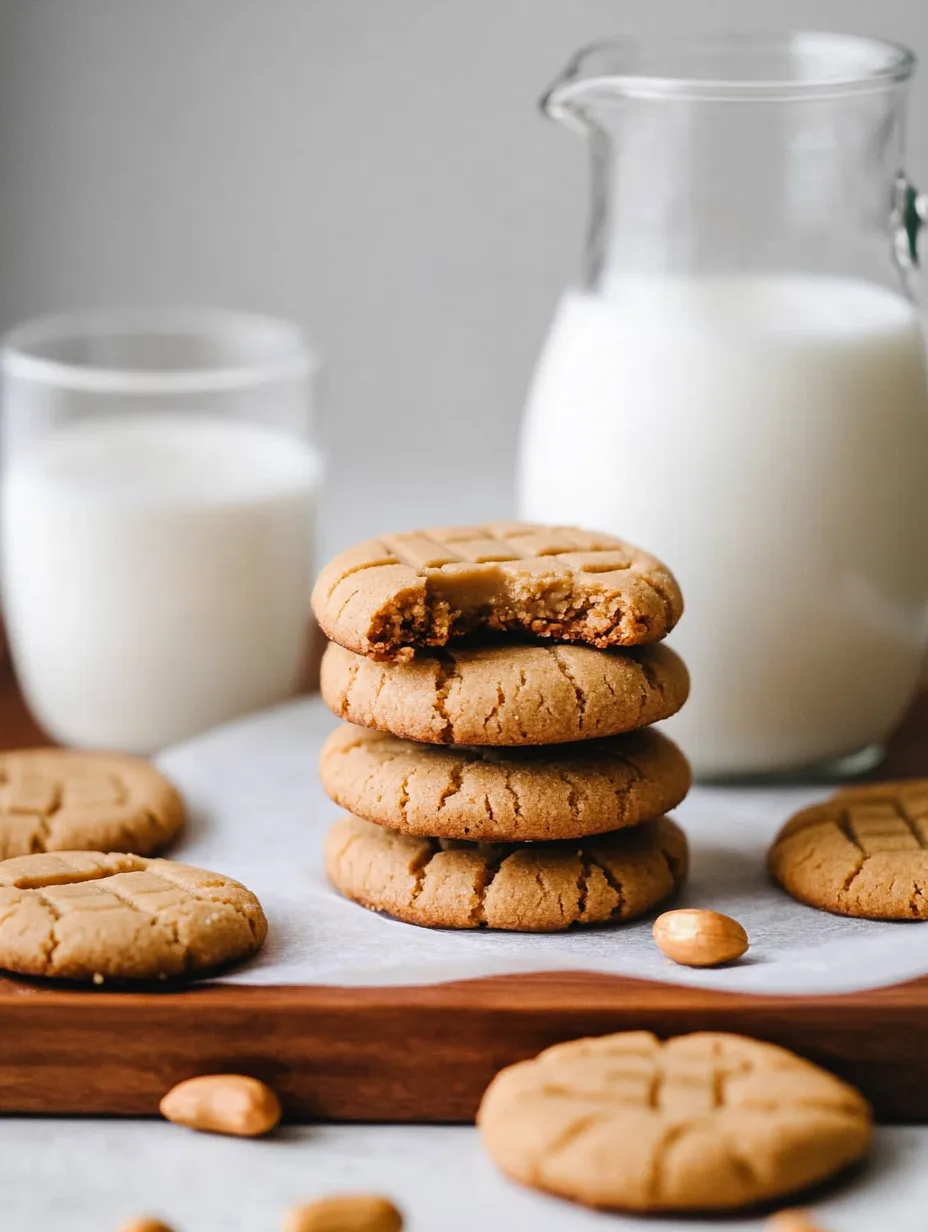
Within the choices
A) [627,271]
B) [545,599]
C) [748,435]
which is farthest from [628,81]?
[545,599]

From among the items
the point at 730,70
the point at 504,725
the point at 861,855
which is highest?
the point at 730,70

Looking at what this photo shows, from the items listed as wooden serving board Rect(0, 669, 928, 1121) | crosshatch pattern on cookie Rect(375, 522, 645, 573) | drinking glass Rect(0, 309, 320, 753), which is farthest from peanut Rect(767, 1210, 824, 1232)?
drinking glass Rect(0, 309, 320, 753)

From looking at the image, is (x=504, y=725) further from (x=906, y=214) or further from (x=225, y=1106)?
Result: (x=906, y=214)

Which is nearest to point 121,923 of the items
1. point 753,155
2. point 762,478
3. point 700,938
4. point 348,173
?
point 700,938

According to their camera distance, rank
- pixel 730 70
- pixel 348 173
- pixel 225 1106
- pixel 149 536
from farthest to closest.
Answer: pixel 348 173 → pixel 149 536 → pixel 730 70 → pixel 225 1106

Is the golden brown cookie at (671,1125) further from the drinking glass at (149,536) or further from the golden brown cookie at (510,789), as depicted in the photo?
the drinking glass at (149,536)

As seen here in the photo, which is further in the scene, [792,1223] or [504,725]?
[504,725]

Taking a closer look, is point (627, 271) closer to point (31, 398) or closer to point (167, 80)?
point (31, 398)
